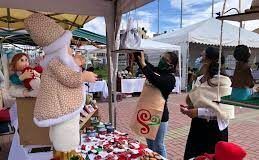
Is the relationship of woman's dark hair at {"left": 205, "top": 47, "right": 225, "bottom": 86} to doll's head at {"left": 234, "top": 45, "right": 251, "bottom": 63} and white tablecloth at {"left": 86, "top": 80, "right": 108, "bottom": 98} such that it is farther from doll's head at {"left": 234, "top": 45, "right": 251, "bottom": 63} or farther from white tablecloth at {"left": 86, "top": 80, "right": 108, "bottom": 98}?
white tablecloth at {"left": 86, "top": 80, "right": 108, "bottom": 98}

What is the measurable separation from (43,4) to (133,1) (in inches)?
32.6

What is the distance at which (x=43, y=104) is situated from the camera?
51.8 inches

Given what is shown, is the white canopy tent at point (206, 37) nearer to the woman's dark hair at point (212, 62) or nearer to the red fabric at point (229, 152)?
the woman's dark hair at point (212, 62)

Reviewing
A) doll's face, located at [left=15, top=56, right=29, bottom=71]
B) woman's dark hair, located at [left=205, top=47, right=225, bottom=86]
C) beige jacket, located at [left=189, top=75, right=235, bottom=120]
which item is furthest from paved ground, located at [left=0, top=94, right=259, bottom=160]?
doll's face, located at [left=15, top=56, right=29, bottom=71]

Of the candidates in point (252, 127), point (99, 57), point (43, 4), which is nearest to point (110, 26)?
point (43, 4)

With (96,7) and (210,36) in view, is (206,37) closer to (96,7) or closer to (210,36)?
(210,36)

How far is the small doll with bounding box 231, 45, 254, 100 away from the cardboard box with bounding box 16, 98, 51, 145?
119cm

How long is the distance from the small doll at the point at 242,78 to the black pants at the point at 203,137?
0.88m

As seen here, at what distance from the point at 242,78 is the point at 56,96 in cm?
86

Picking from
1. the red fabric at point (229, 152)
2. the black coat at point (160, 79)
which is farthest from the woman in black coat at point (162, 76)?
the red fabric at point (229, 152)

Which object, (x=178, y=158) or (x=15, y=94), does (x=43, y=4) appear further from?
(x=178, y=158)

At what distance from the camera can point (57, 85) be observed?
133 cm

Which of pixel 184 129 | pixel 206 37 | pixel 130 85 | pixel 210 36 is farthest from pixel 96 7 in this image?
pixel 210 36

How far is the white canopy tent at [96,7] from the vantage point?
241cm
